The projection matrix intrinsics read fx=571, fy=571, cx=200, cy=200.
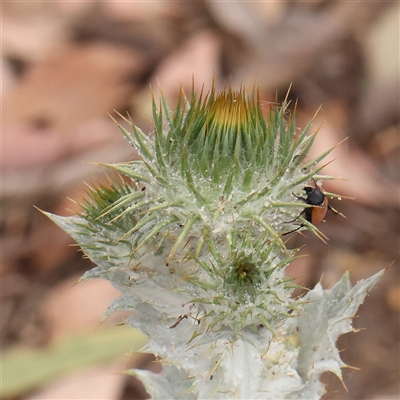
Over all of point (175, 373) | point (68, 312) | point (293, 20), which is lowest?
point (68, 312)

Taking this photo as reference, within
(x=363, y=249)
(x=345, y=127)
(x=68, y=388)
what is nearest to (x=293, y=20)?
(x=345, y=127)

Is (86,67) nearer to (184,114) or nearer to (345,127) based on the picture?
(345,127)

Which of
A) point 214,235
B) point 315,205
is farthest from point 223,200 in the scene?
point 315,205

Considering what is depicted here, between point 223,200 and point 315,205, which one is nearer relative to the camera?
point 223,200

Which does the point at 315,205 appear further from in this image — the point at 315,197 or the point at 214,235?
the point at 214,235

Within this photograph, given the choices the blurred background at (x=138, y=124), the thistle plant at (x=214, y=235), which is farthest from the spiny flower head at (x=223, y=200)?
the blurred background at (x=138, y=124)

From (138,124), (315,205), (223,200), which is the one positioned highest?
(138,124)
